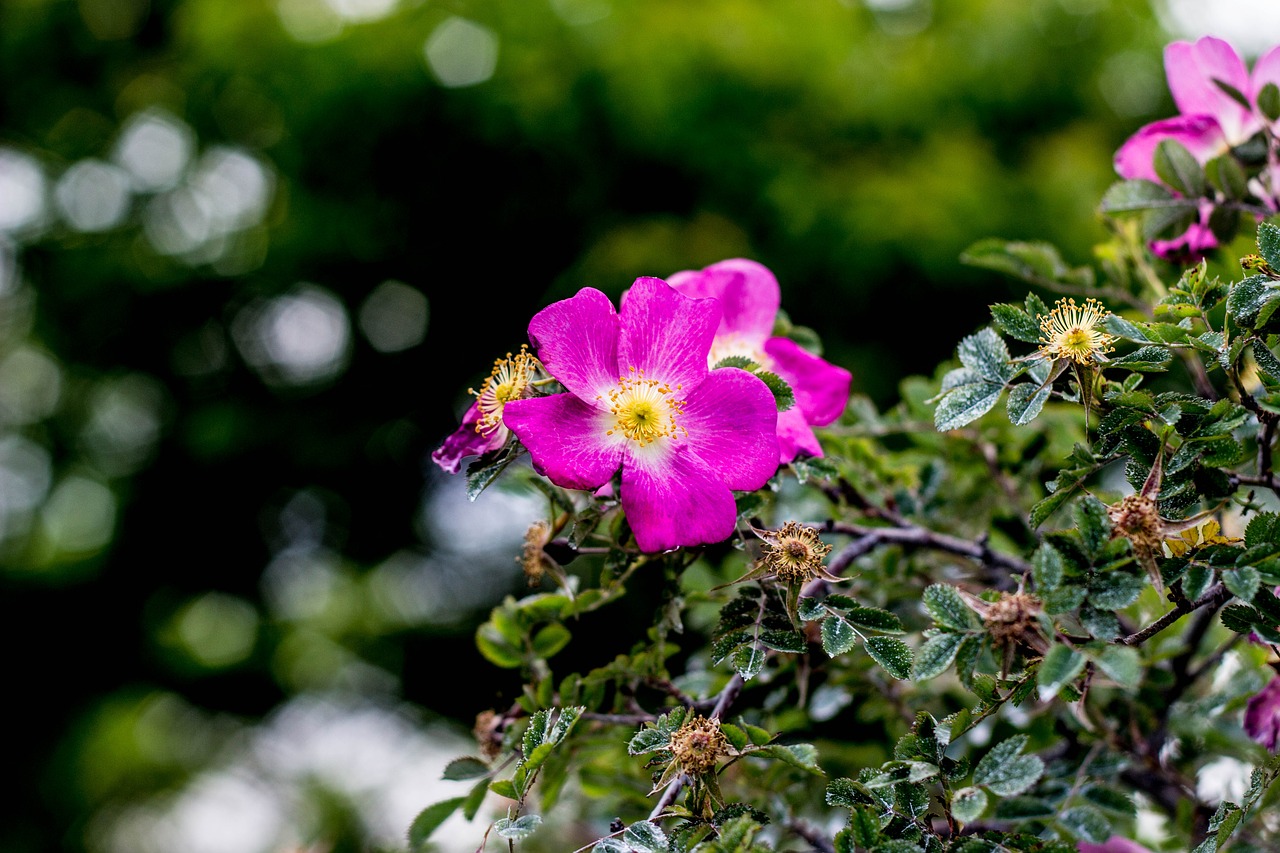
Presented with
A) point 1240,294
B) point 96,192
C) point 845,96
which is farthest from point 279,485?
point 1240,294

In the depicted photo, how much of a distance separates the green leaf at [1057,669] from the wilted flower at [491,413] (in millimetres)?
237

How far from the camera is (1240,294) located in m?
0.39

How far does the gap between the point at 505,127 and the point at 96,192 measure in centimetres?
184

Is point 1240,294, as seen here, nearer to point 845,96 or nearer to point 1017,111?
point 845,96

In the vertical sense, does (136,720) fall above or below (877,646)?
below

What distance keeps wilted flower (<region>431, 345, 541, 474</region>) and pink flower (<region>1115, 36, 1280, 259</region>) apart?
400mm

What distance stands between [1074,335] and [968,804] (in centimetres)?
19

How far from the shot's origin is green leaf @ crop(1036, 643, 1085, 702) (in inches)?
12.2

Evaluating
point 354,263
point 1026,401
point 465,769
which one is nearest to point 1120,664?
point 1026,401

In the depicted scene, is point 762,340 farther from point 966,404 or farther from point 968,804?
point 968,804

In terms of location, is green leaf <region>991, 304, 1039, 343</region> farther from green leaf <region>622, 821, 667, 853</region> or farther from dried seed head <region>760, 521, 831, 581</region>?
green leaf <region>622, 821, 667, 853</region>

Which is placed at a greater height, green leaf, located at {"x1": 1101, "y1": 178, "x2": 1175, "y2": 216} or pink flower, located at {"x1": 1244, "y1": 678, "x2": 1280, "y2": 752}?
green leaf, located at {"x1": 1101, "y1": 178, "x2": 1175, "y2": 216}

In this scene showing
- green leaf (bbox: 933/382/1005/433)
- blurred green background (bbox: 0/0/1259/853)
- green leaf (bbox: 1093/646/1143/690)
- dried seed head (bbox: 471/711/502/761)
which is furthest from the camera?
blurred green background (bbox: 0/0/1259/853)

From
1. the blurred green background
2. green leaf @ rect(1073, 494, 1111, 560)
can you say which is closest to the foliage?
green leaf @ rect(1073, 494, 1111, 560)
